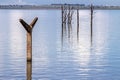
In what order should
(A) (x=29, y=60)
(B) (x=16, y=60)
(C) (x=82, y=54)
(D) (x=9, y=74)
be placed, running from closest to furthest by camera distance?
(A) (x=29, y=60)
(D) (x=9, y=74)
(B) (x=16, y=60)
(C) (x=82, y=54)

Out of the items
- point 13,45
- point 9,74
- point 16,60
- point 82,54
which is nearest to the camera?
point 9,74

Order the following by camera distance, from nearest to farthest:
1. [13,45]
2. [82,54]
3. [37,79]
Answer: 1. [37,79]
2. [82,54]
3. [13,45]

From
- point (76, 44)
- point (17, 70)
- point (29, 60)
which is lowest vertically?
point (76, 44)

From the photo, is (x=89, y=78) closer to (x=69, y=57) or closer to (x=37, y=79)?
(x=37, y=79)

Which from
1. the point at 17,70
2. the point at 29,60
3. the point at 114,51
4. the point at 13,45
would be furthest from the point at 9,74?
the point at 13,45

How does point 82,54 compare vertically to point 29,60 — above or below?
below

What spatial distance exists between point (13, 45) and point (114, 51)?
1216 cm

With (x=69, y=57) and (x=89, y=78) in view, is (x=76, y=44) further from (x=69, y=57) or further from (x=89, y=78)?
(x=89, y=78)

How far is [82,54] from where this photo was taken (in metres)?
44.7

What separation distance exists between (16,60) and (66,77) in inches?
379

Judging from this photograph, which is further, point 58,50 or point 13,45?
point 13,45

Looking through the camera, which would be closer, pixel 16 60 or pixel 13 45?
pixel 16 60

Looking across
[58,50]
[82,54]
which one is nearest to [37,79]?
[82,54]

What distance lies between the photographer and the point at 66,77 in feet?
103
